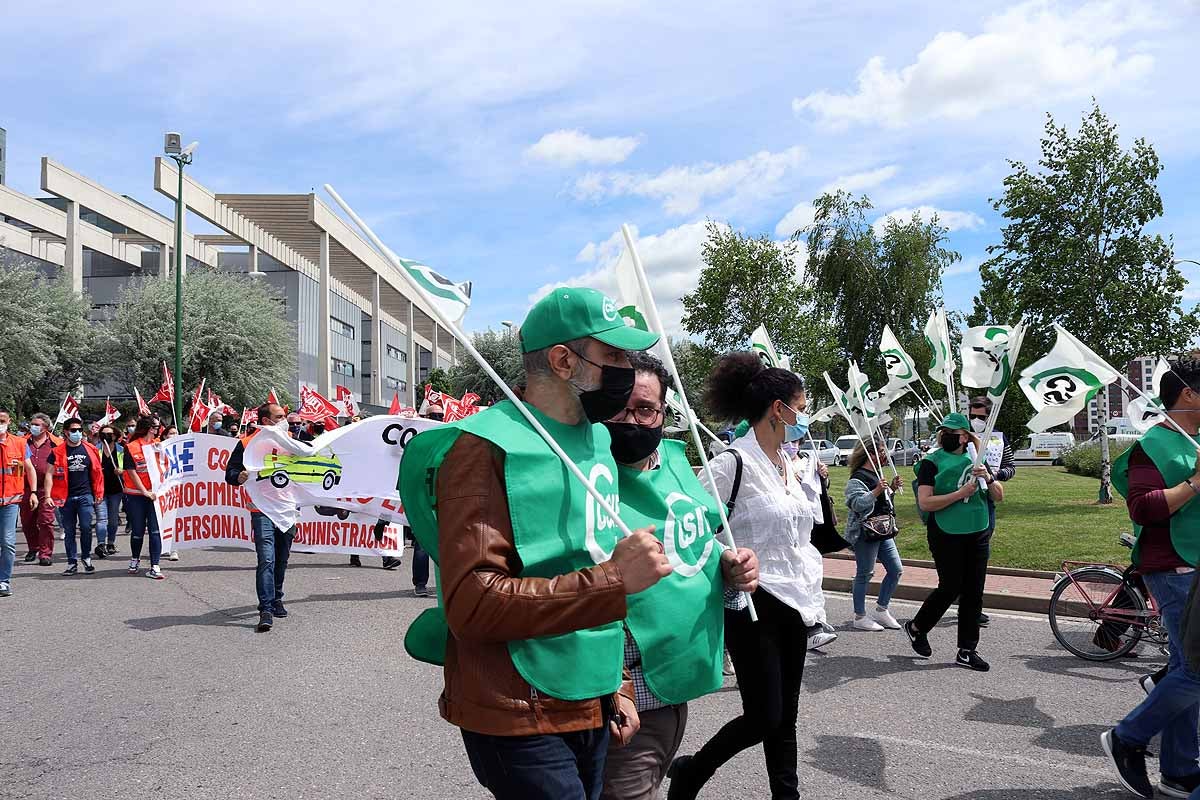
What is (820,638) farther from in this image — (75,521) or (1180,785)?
(75,521)

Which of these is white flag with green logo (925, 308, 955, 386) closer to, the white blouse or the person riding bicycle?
the person riding bicycle

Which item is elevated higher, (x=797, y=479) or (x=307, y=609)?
(x=797, y=479)

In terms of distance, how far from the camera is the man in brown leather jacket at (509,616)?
1962mm

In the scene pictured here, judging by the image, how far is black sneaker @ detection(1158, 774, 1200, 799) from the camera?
4.15 m

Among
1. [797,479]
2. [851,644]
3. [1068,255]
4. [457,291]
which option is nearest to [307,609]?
[851,644]

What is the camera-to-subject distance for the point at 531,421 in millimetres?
2094

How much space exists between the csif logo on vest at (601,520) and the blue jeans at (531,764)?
40 cm

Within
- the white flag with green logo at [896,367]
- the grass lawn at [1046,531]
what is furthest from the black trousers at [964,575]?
the white flag with green logo at [896,367]

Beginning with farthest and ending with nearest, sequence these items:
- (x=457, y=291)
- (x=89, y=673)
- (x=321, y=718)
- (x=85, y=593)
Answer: (x=85, y=593) < (x=89, y=673) < (x=321, y=718) < (x=457, y=291)

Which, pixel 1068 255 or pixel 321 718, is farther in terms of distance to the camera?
pixel 1068 255

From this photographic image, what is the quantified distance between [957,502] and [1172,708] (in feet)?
9.12

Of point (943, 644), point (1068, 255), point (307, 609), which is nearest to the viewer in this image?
point (943, 644)

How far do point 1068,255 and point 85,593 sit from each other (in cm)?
1646

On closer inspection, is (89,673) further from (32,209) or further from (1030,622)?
(32,209)
